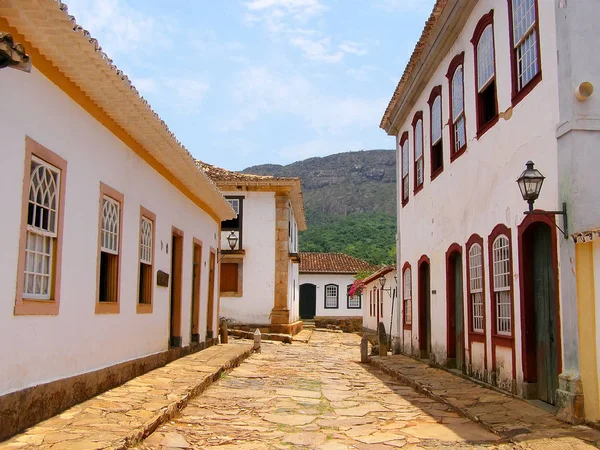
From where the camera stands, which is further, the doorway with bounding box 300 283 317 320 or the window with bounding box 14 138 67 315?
the doorway with bounding box 300 283 317 320

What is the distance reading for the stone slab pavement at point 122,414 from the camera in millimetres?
5559

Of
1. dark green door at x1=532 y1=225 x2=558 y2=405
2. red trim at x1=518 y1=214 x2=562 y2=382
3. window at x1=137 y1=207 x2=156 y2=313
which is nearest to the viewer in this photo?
dark green door at x1=532 y1=225 x2=558 y2=405

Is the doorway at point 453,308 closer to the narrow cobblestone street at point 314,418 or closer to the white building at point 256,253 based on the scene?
the narrow cobblestone street at point 314,418

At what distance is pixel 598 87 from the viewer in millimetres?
7027

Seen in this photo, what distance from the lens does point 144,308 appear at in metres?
10.7

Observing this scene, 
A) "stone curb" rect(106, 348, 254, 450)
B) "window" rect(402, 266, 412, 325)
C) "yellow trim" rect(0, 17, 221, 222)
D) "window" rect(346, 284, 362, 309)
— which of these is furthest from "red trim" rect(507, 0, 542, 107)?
"window" rect(346, 284, 362, 309)

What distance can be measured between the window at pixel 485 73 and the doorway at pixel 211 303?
898 cm

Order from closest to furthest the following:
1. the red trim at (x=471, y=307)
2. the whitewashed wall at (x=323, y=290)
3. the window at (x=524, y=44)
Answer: the window at (x=524, y=44) → the red trim at (x=471, y=307) → the whitewashed wall at (x=323, y=290)

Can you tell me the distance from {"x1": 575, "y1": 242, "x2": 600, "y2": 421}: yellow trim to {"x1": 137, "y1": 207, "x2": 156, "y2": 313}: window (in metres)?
6.54

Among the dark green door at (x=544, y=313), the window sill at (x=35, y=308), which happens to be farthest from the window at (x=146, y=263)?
the dark green door at (x=544, y=313)

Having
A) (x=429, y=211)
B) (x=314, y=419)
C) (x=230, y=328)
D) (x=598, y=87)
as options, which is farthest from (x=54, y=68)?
(x=230, y=328)

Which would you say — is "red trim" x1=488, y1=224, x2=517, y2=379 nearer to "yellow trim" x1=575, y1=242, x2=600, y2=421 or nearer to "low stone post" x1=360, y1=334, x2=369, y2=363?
"yellow trim" x1=575, y1=242, x2=600, y2=421

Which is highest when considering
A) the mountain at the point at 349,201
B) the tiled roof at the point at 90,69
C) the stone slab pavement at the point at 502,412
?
the mountain at the point at 349,201

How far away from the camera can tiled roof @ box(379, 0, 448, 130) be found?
1140 cm
